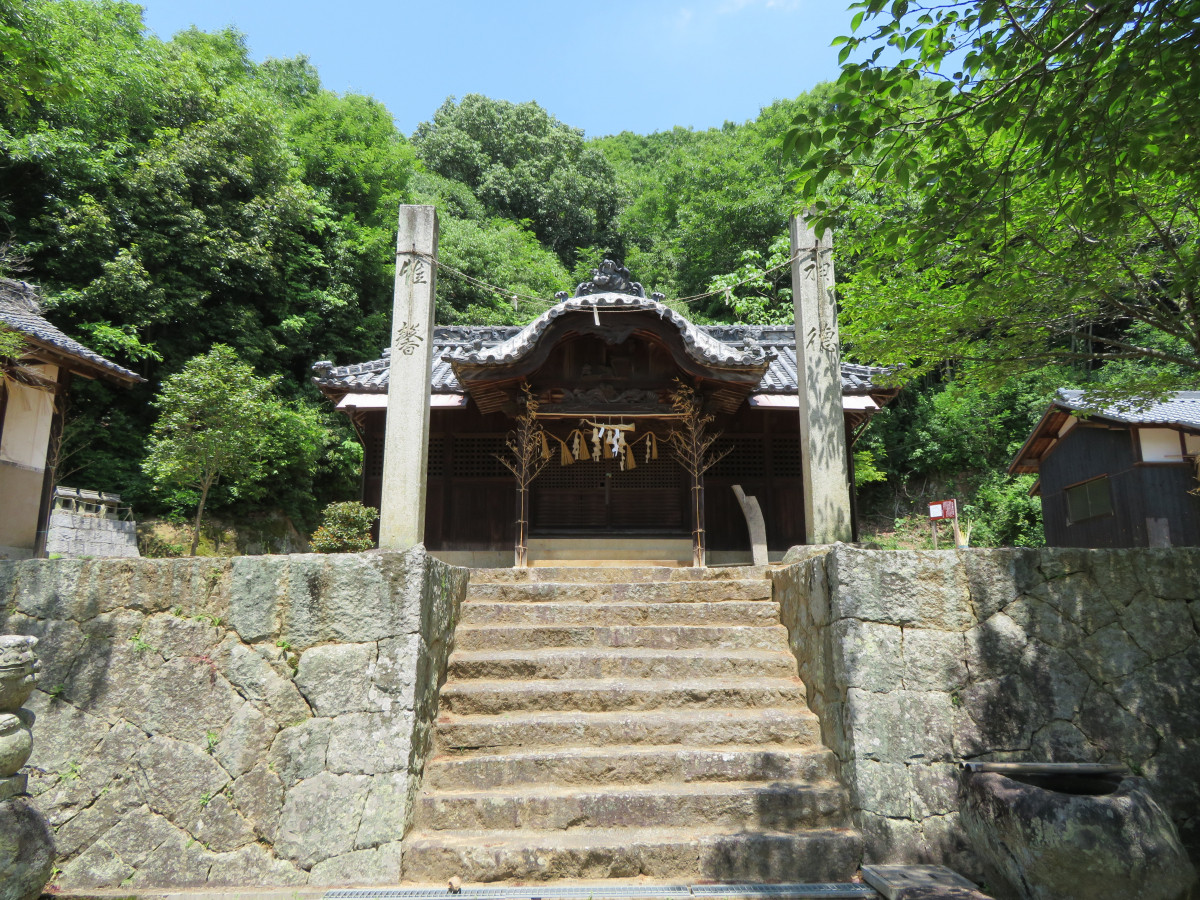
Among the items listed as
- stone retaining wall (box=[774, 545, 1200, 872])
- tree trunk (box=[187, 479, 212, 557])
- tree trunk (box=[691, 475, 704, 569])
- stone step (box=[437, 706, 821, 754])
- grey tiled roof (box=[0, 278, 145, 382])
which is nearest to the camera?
stone retaining wall (box=[774, 545, 1200, 872])

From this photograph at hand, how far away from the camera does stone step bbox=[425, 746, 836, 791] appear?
475 centimetres

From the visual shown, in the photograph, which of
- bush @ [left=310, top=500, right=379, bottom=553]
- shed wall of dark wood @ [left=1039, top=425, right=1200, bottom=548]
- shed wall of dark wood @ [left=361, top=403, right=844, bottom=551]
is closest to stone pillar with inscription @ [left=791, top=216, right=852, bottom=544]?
shed wall of dark wood @ [left=361, top=403, right=844, bottom=551]

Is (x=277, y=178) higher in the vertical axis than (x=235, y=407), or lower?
higher

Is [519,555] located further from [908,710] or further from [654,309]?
[908,710]

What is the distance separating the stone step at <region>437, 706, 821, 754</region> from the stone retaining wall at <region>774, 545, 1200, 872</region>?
1.13ft

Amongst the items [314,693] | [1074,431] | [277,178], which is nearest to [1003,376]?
[314,693]

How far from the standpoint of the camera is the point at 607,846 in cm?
421

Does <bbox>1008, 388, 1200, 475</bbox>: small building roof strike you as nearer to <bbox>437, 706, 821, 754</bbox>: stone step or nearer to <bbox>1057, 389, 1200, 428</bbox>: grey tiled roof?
<bbox>1057, 389, 1200, 428</bbox>: grey tiled roof

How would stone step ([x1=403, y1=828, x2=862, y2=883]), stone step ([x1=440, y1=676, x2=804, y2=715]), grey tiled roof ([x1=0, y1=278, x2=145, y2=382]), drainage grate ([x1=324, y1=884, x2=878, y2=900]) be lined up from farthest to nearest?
grey tiled roof ([x1=0, y1=278, x2=145, y2=382]) < stone step ([x1=440, y1=676, x2=804, y2=715]) < stone step ([x1=403, y1=828, x2=862, y2=883]) < drainage grate ([x1=324, y1=884, x2=878, y2=900])

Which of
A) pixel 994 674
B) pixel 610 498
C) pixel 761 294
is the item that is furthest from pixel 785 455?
pixel 761 294

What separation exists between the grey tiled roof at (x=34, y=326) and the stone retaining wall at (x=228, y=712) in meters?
8.46

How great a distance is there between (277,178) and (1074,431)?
2234 centimetres

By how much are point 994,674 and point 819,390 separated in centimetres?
370

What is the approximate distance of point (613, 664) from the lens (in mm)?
5695
